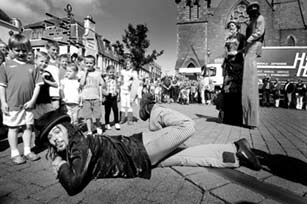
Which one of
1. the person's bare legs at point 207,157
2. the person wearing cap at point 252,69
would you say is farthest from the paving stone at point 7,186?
the person wearing cap at point 252,69

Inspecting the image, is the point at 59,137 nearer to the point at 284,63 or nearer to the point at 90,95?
the point at 90,95

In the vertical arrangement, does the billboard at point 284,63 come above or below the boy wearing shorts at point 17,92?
above

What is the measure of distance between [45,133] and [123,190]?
0.91 meters

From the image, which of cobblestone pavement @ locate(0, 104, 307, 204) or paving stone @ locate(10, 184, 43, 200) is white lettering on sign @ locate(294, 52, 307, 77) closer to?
cobblestone pavement @ locate(0, 104, 307, 204)

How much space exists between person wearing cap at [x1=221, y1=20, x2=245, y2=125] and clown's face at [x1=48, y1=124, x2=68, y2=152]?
14.7ft

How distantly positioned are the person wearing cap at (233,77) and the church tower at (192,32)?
73.9 feet

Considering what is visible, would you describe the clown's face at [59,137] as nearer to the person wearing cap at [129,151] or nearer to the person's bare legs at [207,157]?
the person wearing cap at [129,151]

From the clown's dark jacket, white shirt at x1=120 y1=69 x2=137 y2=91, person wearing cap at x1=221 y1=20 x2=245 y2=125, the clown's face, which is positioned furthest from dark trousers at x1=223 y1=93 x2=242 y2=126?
the clown's face

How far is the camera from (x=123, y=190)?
1.93 metres

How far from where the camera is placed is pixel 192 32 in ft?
92.0

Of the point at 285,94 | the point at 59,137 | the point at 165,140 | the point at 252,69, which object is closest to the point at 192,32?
the point at 285,94

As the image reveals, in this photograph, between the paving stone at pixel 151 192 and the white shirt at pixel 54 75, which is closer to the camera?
the paving stone at pixel 151 192

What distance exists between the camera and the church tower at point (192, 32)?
2762 centimetres

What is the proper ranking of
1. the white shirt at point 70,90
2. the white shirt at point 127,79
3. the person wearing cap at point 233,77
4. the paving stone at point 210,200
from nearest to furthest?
the paving stone at point 210,200
the white shirt at point 70,90
the person wearing cap at point 233,77
the white shirt at point 127,79
